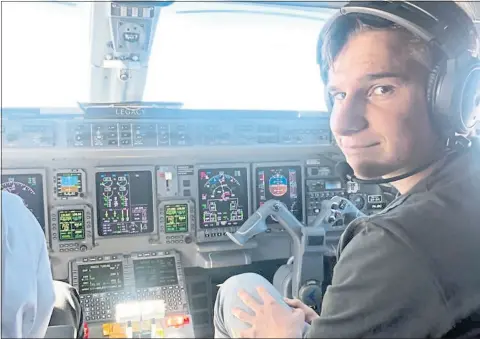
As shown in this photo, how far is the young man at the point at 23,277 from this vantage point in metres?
0.96

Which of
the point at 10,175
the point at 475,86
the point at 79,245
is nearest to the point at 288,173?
the point at 79,245

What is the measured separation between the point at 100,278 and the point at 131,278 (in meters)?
0.16

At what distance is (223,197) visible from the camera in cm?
297

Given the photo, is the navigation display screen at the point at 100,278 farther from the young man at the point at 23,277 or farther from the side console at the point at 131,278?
the young man at the point at 23,277

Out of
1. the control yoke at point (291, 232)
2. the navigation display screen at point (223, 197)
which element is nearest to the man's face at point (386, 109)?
the control yoke at point (291, 232)

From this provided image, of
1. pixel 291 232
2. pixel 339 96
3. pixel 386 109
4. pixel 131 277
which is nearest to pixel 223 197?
pixel 291 232

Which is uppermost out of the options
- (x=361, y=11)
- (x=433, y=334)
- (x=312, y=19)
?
(x=312, y=19)

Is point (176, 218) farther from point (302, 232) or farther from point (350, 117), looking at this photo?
point (350, 117)

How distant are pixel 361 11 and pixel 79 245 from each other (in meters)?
2.11

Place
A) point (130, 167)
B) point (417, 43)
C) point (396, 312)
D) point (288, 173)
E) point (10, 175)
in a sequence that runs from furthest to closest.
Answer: point (288, 173), point (130, 167), point (10, 175), point (417, 43), point (396, 312)

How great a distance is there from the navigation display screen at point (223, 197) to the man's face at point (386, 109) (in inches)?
73.4

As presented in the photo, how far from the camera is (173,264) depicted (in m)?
2.84

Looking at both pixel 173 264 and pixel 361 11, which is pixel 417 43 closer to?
pixel 361 11

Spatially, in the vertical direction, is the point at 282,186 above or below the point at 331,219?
above
